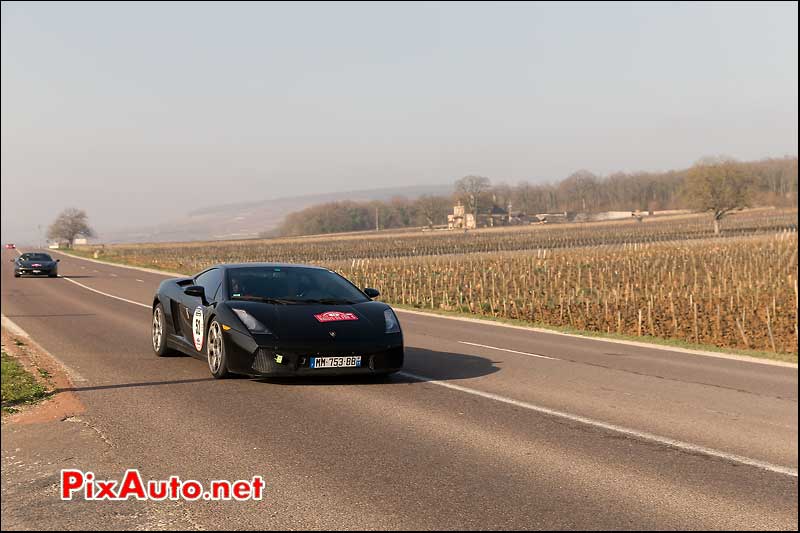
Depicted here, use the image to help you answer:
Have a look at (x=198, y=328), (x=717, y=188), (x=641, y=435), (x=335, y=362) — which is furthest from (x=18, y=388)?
(x=717, y=188)

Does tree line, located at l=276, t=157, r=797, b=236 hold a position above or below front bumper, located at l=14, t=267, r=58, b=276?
above

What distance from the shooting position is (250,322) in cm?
959

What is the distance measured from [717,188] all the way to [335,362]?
3371 inches

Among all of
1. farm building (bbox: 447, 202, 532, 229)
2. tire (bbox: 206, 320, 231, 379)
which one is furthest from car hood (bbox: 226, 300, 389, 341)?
farm building (bbox: 447, 202, 532, 229)

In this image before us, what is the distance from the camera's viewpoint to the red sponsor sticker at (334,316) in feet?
31.9

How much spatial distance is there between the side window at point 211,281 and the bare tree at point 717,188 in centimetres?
7998

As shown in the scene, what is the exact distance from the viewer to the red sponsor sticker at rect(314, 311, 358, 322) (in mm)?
9711

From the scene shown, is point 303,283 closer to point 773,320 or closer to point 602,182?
point 773,320

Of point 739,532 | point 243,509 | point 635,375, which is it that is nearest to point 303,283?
point 635,375

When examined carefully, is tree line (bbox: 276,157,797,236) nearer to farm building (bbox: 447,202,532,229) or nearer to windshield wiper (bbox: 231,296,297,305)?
farm building (bbox: 447,202,532,229)

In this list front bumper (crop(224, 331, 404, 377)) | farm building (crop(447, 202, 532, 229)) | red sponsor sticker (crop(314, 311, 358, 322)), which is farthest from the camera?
farm building (crop(447, 202, 532, 229))

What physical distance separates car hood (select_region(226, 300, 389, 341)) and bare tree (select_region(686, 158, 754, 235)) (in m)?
80.5

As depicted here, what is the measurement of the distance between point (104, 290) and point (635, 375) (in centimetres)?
2368

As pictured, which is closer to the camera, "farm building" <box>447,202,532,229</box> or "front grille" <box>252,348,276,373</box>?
"front grille" <box>252,348,276,373</box>
